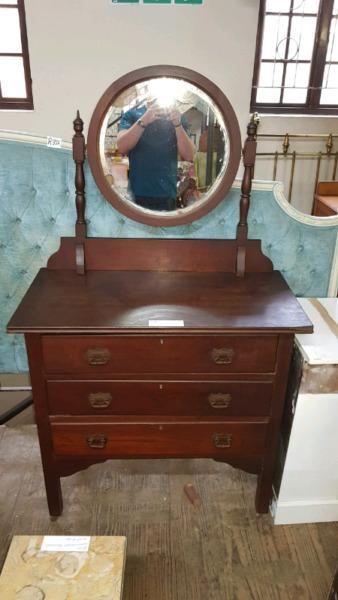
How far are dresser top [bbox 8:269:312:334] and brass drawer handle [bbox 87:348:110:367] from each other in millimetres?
99

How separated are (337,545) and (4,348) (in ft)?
5.35

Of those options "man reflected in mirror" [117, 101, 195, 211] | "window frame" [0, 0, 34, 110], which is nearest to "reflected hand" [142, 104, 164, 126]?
"man reflected in mirror" [117, 101, 195, 211]

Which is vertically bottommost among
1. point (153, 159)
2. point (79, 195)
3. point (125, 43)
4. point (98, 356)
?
point (98, 356)

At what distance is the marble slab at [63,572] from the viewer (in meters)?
1.31

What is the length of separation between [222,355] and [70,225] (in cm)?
84

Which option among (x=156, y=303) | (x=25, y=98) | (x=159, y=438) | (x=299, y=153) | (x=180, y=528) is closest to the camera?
(x=156, y=303)

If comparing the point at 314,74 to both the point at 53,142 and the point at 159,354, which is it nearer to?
the point at 53,142

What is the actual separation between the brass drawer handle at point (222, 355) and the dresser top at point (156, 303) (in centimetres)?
10

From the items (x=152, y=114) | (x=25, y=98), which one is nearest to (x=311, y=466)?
(x=152, y=114)

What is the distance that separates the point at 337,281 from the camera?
200cm

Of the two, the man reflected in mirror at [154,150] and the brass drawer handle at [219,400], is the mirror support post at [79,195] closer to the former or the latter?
the man reflected in mirror at [154,150]

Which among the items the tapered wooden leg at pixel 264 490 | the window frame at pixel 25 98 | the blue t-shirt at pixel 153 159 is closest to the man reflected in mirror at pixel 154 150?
the blue t-shirt at pixel 153 159

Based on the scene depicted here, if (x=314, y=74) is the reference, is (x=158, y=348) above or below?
below

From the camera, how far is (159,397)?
1.61 metres
